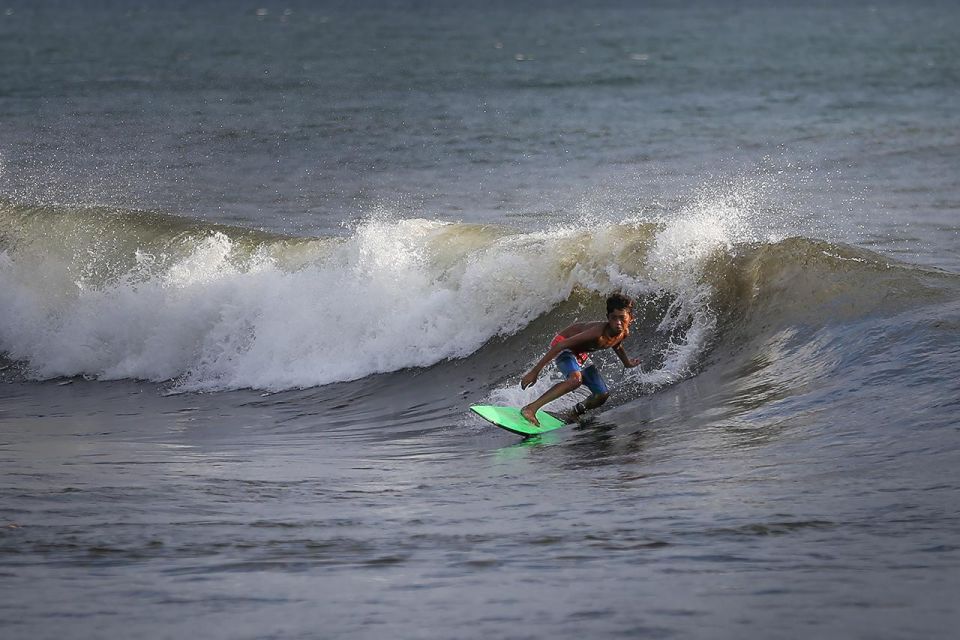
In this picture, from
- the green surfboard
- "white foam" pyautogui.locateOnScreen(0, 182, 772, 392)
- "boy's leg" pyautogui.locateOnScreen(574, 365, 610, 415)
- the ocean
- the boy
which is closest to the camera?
the ocean

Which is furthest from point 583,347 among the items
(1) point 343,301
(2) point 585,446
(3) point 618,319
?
(1) point 343,301

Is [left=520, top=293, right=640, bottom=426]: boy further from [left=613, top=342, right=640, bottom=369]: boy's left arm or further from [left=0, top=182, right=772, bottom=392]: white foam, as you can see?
[left=0, top=182, right=772, bottom=392]: white foam

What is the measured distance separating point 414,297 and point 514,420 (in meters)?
4.38

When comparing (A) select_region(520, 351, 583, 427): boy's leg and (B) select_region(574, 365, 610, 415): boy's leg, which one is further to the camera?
(B) select_region(574, 365, 610, 415): boy's leg

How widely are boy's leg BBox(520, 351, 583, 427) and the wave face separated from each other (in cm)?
126

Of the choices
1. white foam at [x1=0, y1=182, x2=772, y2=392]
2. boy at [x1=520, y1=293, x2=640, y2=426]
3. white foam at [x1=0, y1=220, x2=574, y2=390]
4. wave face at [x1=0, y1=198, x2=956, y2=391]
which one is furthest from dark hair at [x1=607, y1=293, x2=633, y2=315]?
white foam at [x1=0, y1=220, x2=574, y2=390]

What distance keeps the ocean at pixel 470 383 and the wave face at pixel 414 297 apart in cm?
4

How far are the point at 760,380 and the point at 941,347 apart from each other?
139cm

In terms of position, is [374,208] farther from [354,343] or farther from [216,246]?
[354,343]

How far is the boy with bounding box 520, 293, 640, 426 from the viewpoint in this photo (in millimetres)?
10070

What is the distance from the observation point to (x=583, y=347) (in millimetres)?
10234

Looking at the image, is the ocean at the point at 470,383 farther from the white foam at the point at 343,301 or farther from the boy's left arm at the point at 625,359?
the boy's left arm at the point at 625,359

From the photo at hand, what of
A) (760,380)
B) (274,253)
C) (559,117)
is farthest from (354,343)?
(559,117)

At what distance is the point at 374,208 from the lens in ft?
70.7
